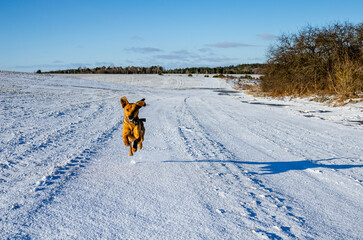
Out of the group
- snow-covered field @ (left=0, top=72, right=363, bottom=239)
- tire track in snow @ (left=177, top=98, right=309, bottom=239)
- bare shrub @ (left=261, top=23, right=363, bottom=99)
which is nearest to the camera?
snow-covered field @ (left=0, top=72, right=363, bottom=239)

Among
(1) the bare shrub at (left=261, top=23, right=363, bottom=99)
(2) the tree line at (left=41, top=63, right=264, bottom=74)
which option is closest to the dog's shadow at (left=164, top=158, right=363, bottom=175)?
(1) the bare shrub at (left=261, top=23, right=363, bottom=99)

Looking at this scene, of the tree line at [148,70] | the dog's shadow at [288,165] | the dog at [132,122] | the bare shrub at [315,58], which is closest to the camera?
the dog at [132,122]

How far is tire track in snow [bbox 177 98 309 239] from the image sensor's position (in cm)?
295

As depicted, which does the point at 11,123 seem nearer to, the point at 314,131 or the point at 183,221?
the point at 183,221

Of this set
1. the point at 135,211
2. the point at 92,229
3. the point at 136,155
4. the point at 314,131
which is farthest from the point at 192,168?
the point at 314,131

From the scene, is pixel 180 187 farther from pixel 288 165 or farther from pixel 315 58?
pixel 315 58

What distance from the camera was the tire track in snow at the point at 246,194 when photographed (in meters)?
2.95

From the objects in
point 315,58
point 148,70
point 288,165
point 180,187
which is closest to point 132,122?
point 180,187

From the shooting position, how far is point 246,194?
373cm

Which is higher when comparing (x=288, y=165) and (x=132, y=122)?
(x=132, y=122)

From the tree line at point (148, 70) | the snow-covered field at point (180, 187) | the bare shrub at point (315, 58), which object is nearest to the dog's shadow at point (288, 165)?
the snow-covered field at point (180, 187)

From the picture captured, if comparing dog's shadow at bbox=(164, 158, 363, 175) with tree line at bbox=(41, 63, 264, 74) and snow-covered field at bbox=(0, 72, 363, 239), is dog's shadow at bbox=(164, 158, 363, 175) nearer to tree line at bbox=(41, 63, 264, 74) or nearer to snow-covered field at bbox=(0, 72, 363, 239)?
snow-covered field at bbox=(0, 72, 363, 239)

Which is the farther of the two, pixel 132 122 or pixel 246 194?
pixel 246 194

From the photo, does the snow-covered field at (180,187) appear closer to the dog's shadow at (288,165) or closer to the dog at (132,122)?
the dog's shadow at (288,165)
